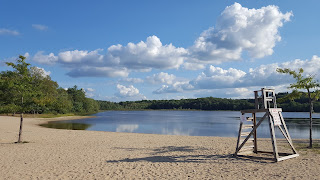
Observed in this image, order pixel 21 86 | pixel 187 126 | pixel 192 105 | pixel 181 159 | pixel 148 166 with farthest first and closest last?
pixel 192 105, pixel 187 126, pixel 21 86, pixel 181 159, pixel 148 166

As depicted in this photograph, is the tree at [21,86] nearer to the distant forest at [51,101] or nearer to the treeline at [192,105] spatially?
the distant forest at [51,101]

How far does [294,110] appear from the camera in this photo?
102188mm

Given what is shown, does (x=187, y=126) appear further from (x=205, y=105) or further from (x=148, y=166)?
(x=205, y=105)

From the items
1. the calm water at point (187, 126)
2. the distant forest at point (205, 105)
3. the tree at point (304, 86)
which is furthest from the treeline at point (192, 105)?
the tree at point (304, 86)

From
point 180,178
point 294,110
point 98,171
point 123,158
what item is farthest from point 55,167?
point 294,110

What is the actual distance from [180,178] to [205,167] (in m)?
1.70

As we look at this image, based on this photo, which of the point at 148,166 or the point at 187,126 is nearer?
the point at 148,166

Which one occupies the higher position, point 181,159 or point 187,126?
point 181,159

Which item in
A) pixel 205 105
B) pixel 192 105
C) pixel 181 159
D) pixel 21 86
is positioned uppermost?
pixel 21 86

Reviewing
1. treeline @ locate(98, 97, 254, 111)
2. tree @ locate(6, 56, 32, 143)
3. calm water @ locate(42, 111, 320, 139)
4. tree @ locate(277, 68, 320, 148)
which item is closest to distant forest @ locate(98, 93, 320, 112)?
treeline @ locate(98, 97, 254, 111)

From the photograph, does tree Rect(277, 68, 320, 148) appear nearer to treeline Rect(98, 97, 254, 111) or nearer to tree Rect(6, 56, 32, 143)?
tree Rect(6, 56, 32, 143)

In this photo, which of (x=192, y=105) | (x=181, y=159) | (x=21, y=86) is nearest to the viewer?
(x=181, y=159)

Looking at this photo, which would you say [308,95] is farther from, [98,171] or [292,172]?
[98,171]

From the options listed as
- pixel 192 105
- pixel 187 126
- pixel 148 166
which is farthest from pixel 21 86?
pixel 192 105
